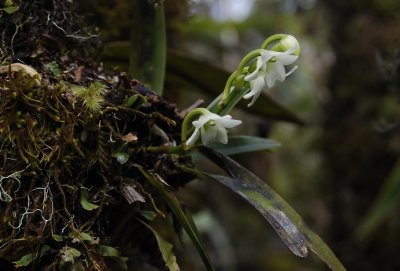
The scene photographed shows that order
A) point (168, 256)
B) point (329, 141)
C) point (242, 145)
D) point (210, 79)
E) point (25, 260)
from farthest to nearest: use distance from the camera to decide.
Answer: point (329, 141)
point (210, 79)
point (242, 145)
point (168, 256)
point (25, 260)

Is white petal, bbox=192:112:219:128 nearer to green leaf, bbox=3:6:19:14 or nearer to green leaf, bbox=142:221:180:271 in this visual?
green leaf, bbox=142:221:180:271

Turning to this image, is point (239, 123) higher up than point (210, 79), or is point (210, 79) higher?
point (239, 123)

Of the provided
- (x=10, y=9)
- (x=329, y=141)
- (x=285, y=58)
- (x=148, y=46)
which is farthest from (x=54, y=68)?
(x=329, y=141)

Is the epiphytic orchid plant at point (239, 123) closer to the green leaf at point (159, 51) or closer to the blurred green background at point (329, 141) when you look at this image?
the green leaf at point (159, 51)

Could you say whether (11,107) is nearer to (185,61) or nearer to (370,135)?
(185,61)

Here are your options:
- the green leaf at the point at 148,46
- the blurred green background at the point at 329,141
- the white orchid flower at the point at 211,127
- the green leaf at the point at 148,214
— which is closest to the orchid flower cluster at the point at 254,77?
the white orchid flower at the point at 211,127

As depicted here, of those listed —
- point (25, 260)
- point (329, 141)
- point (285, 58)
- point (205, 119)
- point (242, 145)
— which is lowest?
point (329, 141)

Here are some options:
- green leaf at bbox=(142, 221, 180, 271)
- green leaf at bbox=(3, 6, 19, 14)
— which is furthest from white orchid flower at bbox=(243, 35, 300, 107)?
green leaf at bbox=(3, 6, 19, 14)

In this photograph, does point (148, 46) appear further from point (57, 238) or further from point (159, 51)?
point (57, 238)
